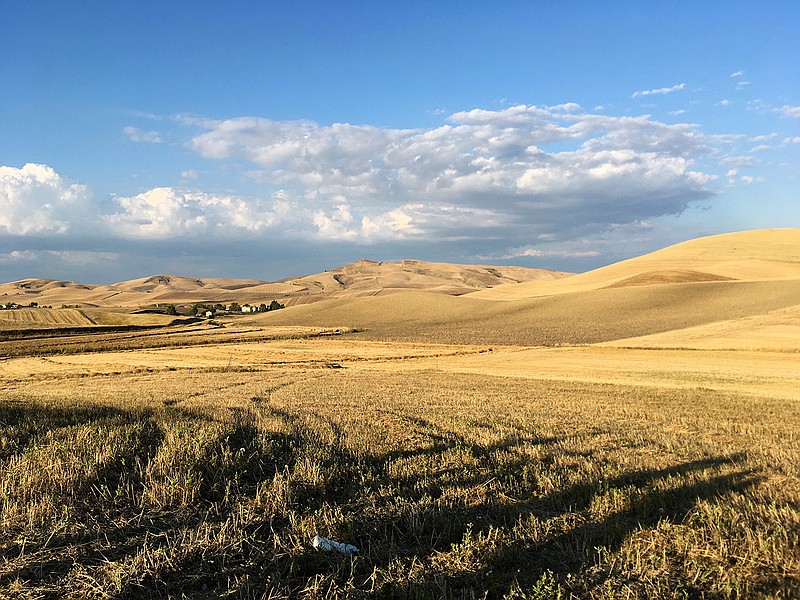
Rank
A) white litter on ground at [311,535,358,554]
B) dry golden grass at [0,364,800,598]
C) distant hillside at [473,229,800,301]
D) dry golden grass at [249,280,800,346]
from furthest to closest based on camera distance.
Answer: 1. distant hillside at [473,229,800,301]
2. dry golden grass at [249,280,800,346]
3. white litter on ground at [311,535,358,554]
4. dry golden grass at [0,364,800,598]

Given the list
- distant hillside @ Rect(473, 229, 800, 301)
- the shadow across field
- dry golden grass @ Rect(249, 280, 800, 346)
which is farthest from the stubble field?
distant hillside @ Rect(473, 229, 800, 301)

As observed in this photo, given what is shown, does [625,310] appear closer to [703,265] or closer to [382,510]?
[703,265]

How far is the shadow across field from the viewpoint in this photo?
4.71 meters

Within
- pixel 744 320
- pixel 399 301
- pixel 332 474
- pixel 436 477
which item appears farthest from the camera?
pixel 399 301

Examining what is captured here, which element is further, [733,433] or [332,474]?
[733,433]

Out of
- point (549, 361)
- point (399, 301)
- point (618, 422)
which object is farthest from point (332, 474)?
point (399, 301)

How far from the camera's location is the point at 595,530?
5680 millimetres

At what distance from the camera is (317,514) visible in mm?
5844

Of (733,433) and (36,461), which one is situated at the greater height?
(36,461)

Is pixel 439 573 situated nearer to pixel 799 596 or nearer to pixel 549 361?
pixel 799 596

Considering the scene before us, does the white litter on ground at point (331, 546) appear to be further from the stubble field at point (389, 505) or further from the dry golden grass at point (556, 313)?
the dry golden grass at point (556, 313)

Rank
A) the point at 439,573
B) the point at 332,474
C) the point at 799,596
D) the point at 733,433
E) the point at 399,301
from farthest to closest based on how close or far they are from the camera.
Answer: the point at 399,301 < the point at 733,433 < the point at 332,474 < the point at 439,573 < the point at 799,596

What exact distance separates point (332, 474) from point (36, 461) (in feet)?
12.8

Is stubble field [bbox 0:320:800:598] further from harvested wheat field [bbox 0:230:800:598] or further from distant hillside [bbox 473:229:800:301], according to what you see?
distant hillside [bbox 473:229:800:301]
